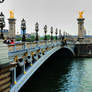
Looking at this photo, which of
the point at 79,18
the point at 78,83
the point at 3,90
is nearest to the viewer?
the point at 3,90

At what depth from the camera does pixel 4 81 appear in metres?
9.59

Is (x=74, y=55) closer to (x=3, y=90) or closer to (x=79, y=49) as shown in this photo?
(x=79, y=49)

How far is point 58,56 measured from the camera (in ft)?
215

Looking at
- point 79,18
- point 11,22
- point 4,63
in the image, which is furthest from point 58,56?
point 4,63

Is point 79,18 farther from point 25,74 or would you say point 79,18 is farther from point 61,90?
point 25,74

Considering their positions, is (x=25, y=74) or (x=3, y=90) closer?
(x=3, y=90)

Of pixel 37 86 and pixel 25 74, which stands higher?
pixel 25 74

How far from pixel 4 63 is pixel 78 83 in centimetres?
2016

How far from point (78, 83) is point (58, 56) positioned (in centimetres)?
3710

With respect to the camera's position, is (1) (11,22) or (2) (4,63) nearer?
(2) (4,63)

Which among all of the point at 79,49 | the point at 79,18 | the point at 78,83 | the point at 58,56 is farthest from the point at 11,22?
the point at 78,83

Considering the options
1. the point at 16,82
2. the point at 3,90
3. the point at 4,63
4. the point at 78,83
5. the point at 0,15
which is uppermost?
the point at 0,15

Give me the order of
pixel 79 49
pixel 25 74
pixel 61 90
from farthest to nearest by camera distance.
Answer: pixel 79 49
pixel 61 90
pixel 25 74

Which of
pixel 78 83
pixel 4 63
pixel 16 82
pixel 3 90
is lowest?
pixel 78 83
